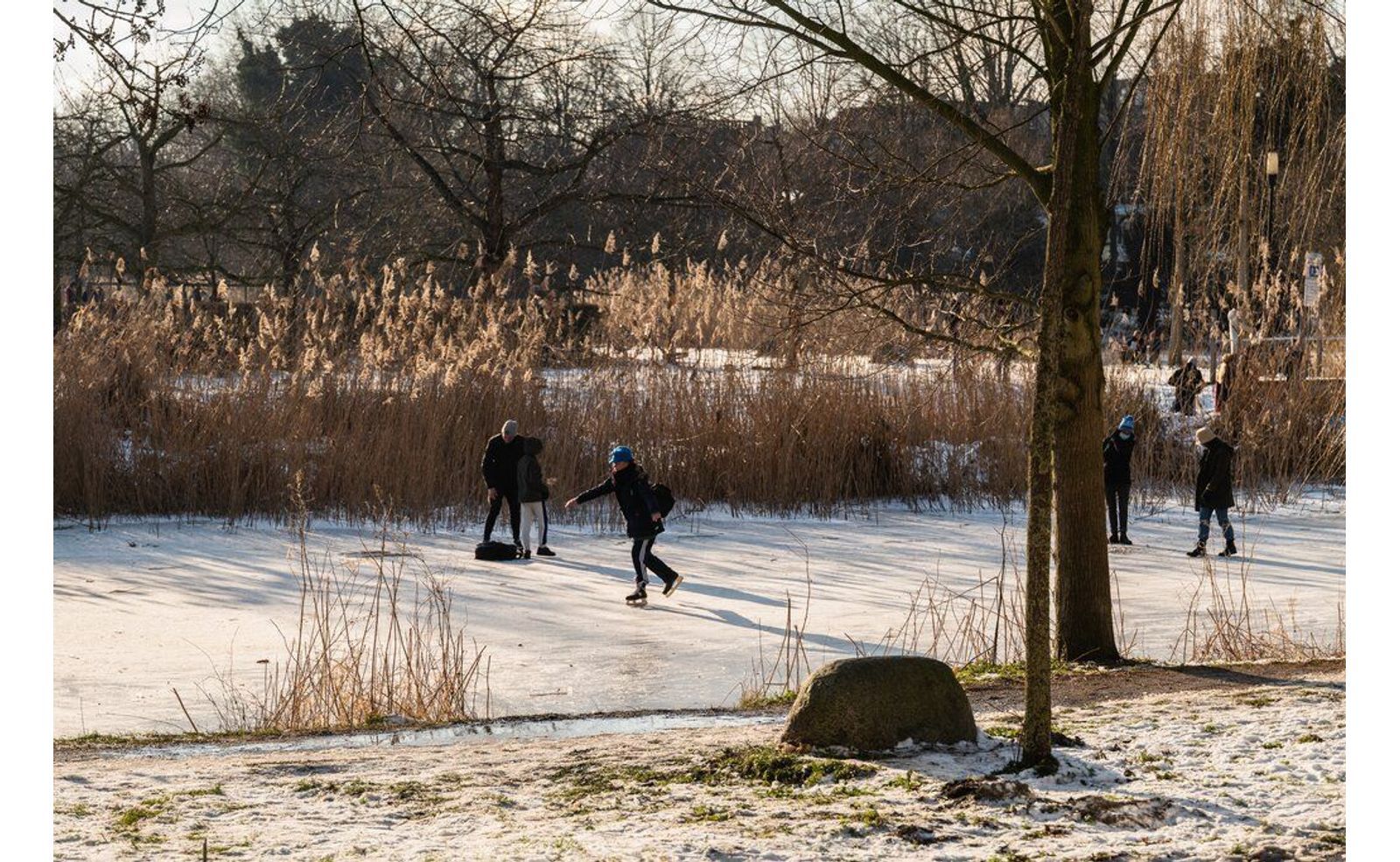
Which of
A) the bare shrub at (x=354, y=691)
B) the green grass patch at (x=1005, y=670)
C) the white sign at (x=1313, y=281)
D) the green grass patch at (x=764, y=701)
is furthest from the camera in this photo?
the white sign at (x=1313, y=281)

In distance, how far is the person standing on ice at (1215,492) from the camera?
42.5 feet

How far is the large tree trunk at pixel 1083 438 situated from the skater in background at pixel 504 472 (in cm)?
597

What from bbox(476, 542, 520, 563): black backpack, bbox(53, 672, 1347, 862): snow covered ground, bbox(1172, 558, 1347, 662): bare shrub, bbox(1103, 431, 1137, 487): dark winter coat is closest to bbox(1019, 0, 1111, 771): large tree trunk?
bbox(53, 672, 1347, 862): snow covered ground

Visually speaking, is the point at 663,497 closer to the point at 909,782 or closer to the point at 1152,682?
the point at 1152,682

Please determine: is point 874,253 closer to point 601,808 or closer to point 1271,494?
point 601,808

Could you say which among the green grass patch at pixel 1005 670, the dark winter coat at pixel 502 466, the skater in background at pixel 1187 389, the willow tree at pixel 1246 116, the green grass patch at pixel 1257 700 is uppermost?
the willow tree at pixel 1246 116

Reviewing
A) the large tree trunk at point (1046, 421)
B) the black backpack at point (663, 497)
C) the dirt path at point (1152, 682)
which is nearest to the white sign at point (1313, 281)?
the black backpack at point (663, 497)

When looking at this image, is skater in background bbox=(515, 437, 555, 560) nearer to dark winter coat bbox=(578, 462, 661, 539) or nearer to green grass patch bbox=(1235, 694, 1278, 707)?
dark winter coat bbox=(578, 462, 661, 539)

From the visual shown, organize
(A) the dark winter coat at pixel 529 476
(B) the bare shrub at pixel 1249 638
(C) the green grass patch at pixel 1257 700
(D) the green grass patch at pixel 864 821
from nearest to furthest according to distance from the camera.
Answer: (D) the green grass patch at pixel 864 821, (C) the green grass patch at pixel 1257 700, (B) the bare shrub at pixel 1249 638, (A) the dark winter coat at pixel 529 476

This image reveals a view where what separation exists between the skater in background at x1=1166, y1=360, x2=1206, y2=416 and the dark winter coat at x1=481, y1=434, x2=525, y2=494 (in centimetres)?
805

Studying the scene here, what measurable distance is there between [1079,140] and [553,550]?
6.95 meters

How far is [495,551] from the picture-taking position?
12781mm

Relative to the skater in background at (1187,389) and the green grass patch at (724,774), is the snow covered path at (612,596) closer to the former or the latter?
the skater in background at (1187,389)

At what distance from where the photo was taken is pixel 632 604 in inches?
424
